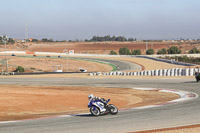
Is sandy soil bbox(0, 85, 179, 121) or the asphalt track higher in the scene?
the asphalt track

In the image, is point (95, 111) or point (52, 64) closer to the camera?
point (95, 111)

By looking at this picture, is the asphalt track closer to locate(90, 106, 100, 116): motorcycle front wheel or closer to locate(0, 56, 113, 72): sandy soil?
locate(90, 106, 100, 116): motorcycle front wheel

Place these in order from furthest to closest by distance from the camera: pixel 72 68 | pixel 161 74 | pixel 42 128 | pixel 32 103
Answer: pixel 72 68 < pixel 161 74 < pixel 32 103 < pixel 42 128

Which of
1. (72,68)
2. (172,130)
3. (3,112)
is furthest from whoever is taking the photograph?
(72,68)

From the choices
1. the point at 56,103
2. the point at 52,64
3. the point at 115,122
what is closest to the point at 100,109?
the point at 115,122

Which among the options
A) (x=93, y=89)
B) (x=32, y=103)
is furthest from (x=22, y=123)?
(x=93, y=89)

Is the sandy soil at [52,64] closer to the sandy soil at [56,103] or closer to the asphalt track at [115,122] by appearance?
the sandy soil at [56,103]

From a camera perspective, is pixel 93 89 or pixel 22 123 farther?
pixel 93 89

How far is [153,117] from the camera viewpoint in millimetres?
16406

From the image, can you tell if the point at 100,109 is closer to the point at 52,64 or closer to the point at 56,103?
the point at 56,103

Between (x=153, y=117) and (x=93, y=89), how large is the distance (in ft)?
64.8

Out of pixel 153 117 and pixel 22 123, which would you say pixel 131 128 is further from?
pixel 22 123

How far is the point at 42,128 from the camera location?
14664 mm

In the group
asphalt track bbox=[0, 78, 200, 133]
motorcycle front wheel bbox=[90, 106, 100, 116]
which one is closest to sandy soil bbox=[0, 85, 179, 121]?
motorcycle front wheel bbox=[90, 106, 100, 116]
